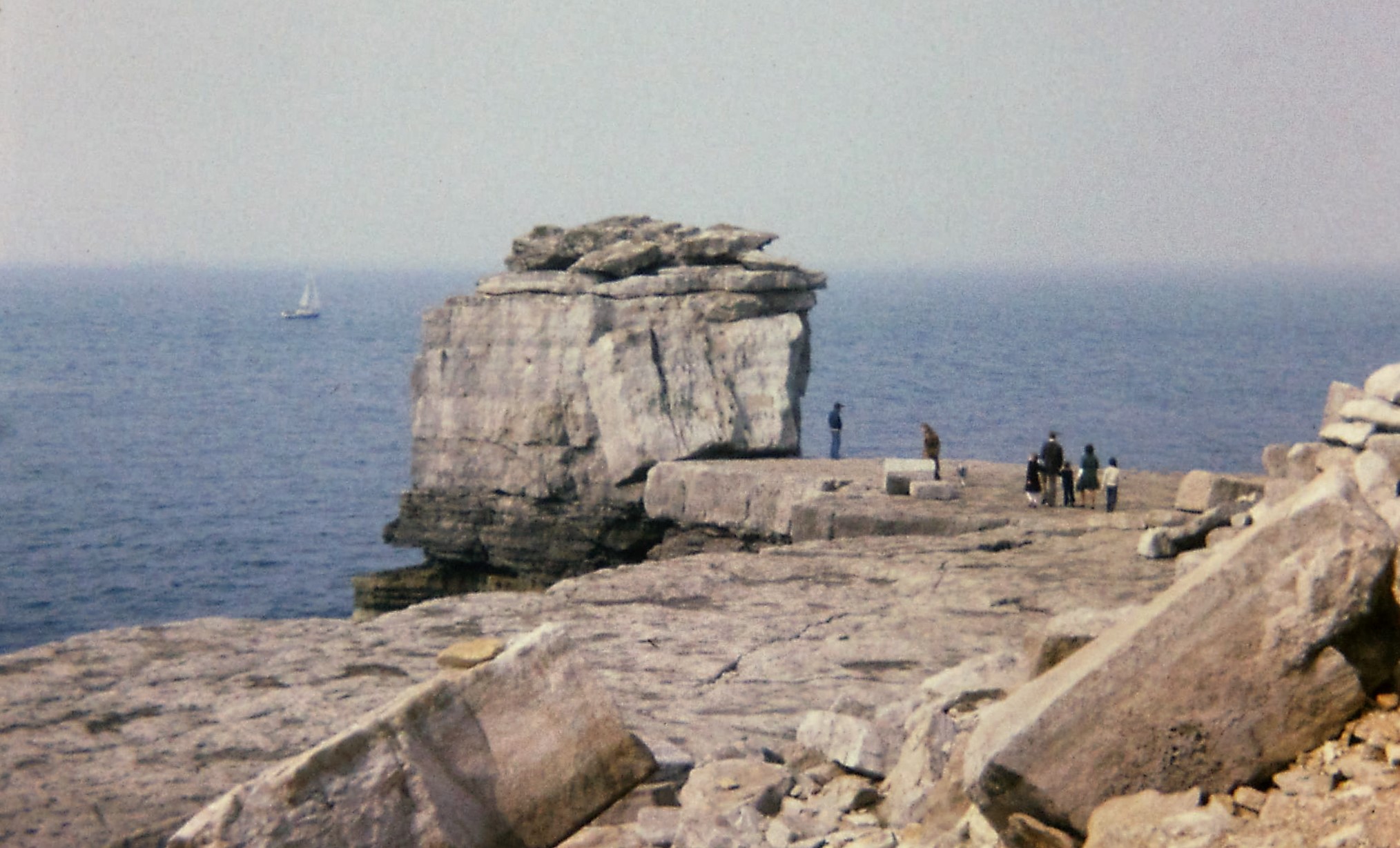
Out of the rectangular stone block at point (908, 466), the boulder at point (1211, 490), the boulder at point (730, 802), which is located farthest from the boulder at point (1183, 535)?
the boulder at point (730, 802)

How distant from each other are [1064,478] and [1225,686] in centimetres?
1100

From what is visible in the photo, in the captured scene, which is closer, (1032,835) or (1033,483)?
(1032,835)

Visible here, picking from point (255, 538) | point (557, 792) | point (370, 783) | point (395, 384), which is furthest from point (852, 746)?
point (395, 384)

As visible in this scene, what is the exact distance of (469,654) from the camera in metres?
5.53

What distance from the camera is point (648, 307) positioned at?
2158 cm

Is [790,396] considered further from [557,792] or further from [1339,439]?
[557,792]

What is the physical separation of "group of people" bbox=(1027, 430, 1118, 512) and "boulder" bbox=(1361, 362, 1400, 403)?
326cm

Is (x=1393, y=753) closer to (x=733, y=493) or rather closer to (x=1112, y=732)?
(x=1112, y=732)

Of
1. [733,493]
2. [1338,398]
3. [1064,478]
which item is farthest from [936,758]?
[733,493]

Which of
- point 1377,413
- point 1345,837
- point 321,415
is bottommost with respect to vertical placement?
point 321,415

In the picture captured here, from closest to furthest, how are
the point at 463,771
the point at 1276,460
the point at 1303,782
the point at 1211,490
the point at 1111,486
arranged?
the point at 1303,782
the point at 463,771
the point at 1276,460
the point at 1211,490
the point at 1111,486

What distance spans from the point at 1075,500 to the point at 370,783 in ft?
41.6

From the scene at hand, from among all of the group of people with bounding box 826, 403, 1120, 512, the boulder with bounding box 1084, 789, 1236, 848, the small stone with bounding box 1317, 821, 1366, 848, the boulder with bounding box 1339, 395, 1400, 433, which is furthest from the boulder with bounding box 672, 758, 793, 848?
the group of people with bounding box 826, 403, 1120, 512

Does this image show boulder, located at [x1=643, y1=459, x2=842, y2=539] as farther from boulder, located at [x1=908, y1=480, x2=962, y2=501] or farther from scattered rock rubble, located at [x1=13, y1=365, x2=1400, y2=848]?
scattered rock rubble, located at [x1=13, y1=365, x2=1400, y2=848]
